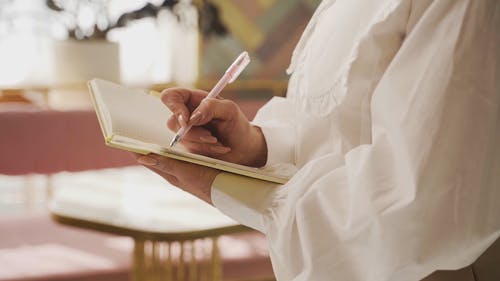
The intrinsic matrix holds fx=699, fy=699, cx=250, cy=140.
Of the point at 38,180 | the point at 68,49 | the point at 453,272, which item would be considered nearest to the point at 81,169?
the point at 68,49

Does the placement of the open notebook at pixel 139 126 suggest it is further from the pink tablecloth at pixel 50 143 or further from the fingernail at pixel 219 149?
the pink tablecloth at pixel 50 143

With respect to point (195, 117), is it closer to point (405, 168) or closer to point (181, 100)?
point (181, 100)

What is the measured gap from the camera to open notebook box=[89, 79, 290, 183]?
0.87 metres

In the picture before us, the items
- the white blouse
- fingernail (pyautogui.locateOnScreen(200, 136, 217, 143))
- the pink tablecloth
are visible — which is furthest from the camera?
the pink tablecloth

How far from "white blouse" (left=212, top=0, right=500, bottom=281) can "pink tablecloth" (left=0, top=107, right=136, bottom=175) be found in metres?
2.08

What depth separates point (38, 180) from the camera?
4.70 m

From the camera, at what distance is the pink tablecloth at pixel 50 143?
278cm

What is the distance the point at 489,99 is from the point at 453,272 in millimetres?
226

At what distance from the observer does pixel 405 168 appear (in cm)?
75

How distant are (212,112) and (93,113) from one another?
2068 millimetres

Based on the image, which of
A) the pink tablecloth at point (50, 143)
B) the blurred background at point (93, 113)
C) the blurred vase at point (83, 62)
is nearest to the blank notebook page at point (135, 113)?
the blurred background at point (93, 113)

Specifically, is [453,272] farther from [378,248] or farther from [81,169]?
[81,169]

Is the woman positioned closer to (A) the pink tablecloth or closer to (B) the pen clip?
(B) the pen clip

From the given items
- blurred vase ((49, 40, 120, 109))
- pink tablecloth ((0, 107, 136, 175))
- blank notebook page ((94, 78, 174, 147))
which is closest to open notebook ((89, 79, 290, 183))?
blank notebook page ((94, 78, 174, 147))
